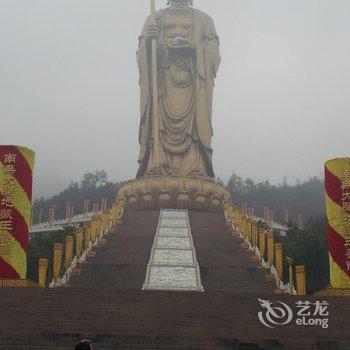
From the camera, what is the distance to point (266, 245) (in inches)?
532

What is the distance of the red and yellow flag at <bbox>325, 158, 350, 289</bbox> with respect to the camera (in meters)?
8.96

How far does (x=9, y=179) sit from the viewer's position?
9.33m

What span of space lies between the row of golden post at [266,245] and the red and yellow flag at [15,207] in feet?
13.0

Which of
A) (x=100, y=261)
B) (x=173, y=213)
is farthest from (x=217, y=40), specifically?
(x=100, y=261)

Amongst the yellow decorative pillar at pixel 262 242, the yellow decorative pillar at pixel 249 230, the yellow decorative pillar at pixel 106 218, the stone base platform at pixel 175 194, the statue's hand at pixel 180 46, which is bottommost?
the yellow decorative pillar at pixel 262 242

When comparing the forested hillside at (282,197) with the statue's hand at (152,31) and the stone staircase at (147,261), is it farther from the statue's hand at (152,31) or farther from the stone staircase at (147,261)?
the stone staircase at (147,261)

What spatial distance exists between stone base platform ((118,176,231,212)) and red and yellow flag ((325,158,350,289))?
10.0m

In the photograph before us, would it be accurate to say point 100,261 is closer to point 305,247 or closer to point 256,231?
point 256,231

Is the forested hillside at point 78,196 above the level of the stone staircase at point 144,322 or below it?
above

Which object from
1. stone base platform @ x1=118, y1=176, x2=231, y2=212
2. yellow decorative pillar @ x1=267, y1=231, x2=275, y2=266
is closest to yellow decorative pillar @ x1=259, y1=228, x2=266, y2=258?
yellow decorative pillar @ x1=267, y1=231, x2=275, y2=266

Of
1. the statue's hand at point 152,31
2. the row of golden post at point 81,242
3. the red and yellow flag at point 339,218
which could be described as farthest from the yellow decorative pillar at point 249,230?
the statue's hand at point 152,31

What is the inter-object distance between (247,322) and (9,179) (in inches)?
158

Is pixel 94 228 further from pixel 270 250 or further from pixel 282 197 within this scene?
pixel 282 197

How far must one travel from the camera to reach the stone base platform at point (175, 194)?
19297 mm
